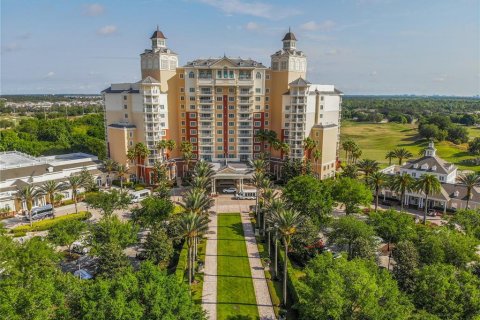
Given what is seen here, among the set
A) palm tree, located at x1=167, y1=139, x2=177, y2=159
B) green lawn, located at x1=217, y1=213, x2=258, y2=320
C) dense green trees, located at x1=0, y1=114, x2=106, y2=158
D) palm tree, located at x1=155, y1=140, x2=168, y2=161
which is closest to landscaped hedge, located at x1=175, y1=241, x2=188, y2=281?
green lawn, located at x1=217, y1=213, x2=258, y2=320

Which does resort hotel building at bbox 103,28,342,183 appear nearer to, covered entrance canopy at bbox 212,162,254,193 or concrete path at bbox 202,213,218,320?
covered entrance canopy at bbox 212,162,254,193

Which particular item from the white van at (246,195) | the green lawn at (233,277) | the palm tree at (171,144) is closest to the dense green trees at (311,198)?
the green lawn at (233,277)

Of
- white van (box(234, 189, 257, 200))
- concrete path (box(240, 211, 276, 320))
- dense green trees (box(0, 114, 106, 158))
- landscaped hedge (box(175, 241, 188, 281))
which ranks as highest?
dense green trees (box(0, 114, 106, 158))

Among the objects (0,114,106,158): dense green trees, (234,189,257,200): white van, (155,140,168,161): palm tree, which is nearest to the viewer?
(234,189,257,200): white van

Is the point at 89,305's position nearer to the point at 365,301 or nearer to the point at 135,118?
the point at 365,301

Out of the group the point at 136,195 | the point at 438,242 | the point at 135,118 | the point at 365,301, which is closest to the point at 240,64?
the point at 135,118

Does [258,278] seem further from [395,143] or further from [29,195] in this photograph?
[395,143]

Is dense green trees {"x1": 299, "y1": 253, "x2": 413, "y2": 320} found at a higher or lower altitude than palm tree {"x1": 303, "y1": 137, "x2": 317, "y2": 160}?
lower
